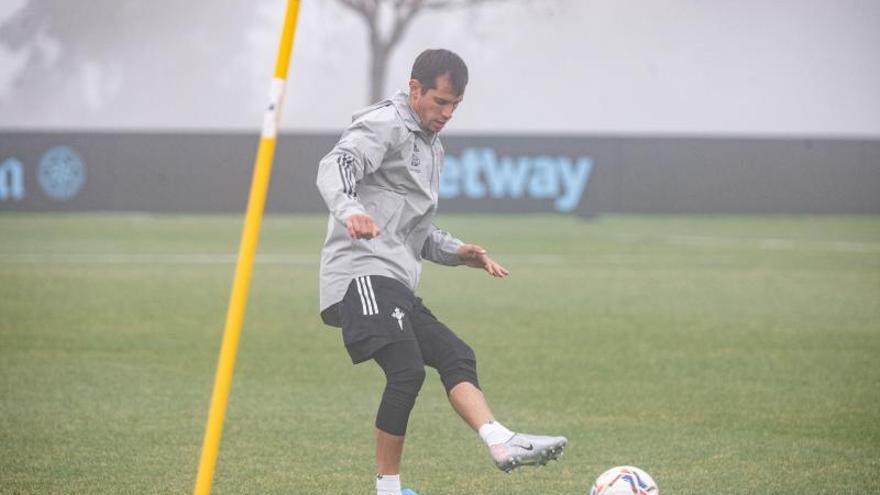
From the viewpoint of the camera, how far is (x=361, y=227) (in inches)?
217

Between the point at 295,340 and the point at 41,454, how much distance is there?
4.91 meters

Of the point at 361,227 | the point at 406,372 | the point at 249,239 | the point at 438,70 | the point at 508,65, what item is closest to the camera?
A: the point at 249,239

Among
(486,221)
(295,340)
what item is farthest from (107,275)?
(486,221)

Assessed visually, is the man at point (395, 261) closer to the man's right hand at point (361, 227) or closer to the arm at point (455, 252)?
the arm at point (455, 252)

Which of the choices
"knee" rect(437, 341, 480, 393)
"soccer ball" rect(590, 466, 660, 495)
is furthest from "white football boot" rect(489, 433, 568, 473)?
"knee" rect(437, 341, 480, 393)

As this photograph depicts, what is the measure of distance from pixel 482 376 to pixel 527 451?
485 centimetres

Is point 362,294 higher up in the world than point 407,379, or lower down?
higher up

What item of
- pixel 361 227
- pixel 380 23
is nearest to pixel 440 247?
pixel 361 227

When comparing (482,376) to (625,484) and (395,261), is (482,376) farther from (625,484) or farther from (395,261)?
(625,484)

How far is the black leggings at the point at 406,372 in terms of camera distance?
6094mm

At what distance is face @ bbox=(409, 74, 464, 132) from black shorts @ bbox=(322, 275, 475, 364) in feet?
2.19

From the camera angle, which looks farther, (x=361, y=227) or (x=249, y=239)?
(x=361, y=227)

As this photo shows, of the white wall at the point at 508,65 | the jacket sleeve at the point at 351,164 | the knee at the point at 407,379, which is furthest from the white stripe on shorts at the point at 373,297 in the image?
the white wall at the point at 508,65

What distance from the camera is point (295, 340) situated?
40.7ft
